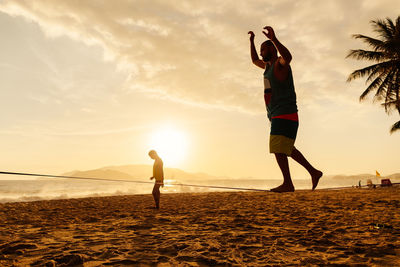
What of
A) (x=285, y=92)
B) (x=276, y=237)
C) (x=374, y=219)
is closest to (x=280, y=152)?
(x=285, y=92)

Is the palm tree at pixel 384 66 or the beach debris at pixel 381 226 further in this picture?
the palm tree at pixel 384 66

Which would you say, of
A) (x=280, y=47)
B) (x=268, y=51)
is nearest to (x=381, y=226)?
(x=268, y=51)

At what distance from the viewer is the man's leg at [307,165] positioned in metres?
2.46

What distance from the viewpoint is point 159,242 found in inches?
170

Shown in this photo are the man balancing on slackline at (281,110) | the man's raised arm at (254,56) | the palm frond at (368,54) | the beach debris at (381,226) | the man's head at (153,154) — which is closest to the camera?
the man balancing on slackline at (281,110)

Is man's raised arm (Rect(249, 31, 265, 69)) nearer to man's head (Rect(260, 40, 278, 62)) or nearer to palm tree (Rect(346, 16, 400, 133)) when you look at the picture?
man's head (Rect(260, 40, 278, 62))

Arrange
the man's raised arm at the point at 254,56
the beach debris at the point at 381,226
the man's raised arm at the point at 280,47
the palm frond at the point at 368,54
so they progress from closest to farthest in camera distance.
→ 1. the man's raised arm at the point at 280,47
2. the man's raised arm at the point at 254,56
3. the beach debris at the point at 381,226
4. the palm frond at the point at 368,54

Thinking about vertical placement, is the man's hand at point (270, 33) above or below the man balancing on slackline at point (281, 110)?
above

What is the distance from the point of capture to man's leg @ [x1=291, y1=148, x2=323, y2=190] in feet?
8.08

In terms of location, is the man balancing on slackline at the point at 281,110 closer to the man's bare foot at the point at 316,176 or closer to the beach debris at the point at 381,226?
the man's bare foot at the point at 316,176

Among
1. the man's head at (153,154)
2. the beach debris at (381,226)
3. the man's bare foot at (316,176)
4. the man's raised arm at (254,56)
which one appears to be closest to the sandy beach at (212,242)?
the beach debris at (381,226)

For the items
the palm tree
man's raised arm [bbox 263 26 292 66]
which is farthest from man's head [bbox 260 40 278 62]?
the palm tree

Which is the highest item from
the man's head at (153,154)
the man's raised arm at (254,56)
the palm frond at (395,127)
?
the palm frond at (395,127)

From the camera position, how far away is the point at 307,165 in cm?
254
